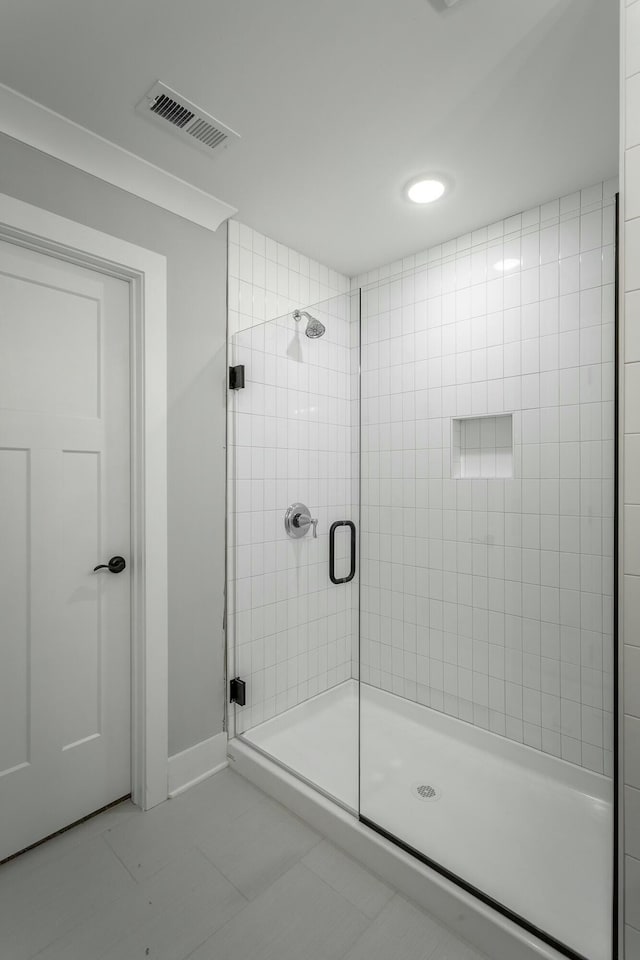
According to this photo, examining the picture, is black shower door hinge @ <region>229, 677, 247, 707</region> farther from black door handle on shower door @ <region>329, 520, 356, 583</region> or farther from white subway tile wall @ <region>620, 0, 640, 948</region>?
white subway tile wall @ <region>620, 0, 640, 948</region>

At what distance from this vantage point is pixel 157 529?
1.83 meters

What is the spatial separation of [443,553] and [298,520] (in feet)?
2.25

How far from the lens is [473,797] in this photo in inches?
69.8

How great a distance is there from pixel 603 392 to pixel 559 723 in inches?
47.7

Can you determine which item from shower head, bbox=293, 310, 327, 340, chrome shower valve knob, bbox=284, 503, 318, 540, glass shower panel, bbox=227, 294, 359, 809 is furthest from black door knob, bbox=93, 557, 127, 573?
shower head, bbox=293, 310, 327, 340

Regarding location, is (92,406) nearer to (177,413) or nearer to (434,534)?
(177,413)

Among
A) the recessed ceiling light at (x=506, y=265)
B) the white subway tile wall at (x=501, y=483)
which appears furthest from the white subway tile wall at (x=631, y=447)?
the recessed ceiling light at (x=506, y=265)

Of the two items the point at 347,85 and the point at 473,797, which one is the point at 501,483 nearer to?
the point at 473,797

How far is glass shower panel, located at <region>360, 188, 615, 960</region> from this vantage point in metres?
1.43

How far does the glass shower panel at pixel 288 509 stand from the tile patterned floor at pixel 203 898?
45cm

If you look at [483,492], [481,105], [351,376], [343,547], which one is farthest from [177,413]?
[481,105]

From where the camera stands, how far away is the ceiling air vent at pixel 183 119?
4.62ft

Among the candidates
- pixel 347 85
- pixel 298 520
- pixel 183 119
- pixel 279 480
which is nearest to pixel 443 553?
pixel 298 520

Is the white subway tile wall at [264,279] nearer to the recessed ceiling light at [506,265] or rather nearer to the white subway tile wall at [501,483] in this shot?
the white subway tile wall at [501,483]
